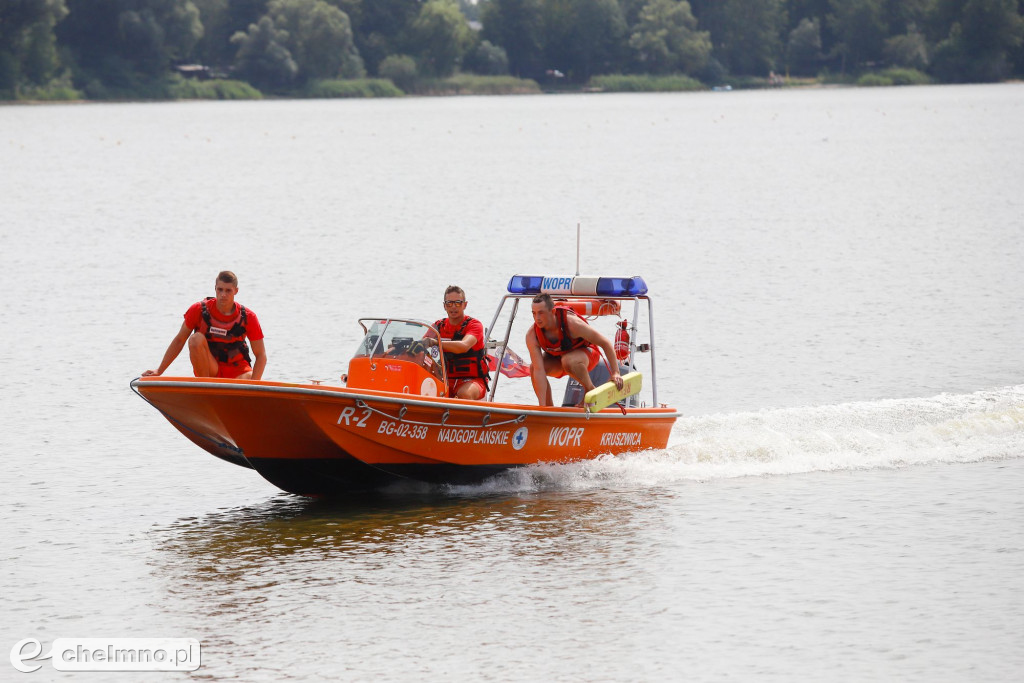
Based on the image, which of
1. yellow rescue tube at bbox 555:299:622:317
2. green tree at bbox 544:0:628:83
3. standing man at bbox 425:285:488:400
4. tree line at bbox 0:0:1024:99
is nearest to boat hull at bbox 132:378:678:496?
standing man at bbox 425:285:488:400

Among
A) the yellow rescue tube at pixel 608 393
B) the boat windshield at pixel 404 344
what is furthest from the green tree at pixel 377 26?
the boat windshield at pixel 404 344

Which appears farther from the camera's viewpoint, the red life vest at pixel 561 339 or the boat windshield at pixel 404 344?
the red life vest at pixel 561 339

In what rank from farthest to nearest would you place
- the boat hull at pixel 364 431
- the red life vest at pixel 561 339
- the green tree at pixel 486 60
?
the green tree at pixel 486 60
the red life vest at pixel 561 339
the boat hull at pixel 364 431

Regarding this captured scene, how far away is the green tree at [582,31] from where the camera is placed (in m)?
148

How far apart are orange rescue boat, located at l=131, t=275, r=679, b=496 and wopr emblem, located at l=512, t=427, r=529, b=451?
0.5 inches

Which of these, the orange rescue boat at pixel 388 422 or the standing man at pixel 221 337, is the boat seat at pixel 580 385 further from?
the standing man at pixel 221 337

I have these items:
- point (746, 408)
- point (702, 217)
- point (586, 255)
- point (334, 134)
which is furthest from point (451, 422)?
point (334, 134)

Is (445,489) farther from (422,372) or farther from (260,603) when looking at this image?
(260,603)

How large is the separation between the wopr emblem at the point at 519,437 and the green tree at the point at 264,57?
112541mm

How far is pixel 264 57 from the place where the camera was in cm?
12400

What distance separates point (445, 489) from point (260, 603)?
314 cm

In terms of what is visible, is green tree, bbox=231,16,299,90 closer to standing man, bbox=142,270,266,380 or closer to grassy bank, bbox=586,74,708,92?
grassy bank, bbox=586,74,708,92

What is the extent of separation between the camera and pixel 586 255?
107 ft

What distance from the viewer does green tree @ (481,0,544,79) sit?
148250mm
